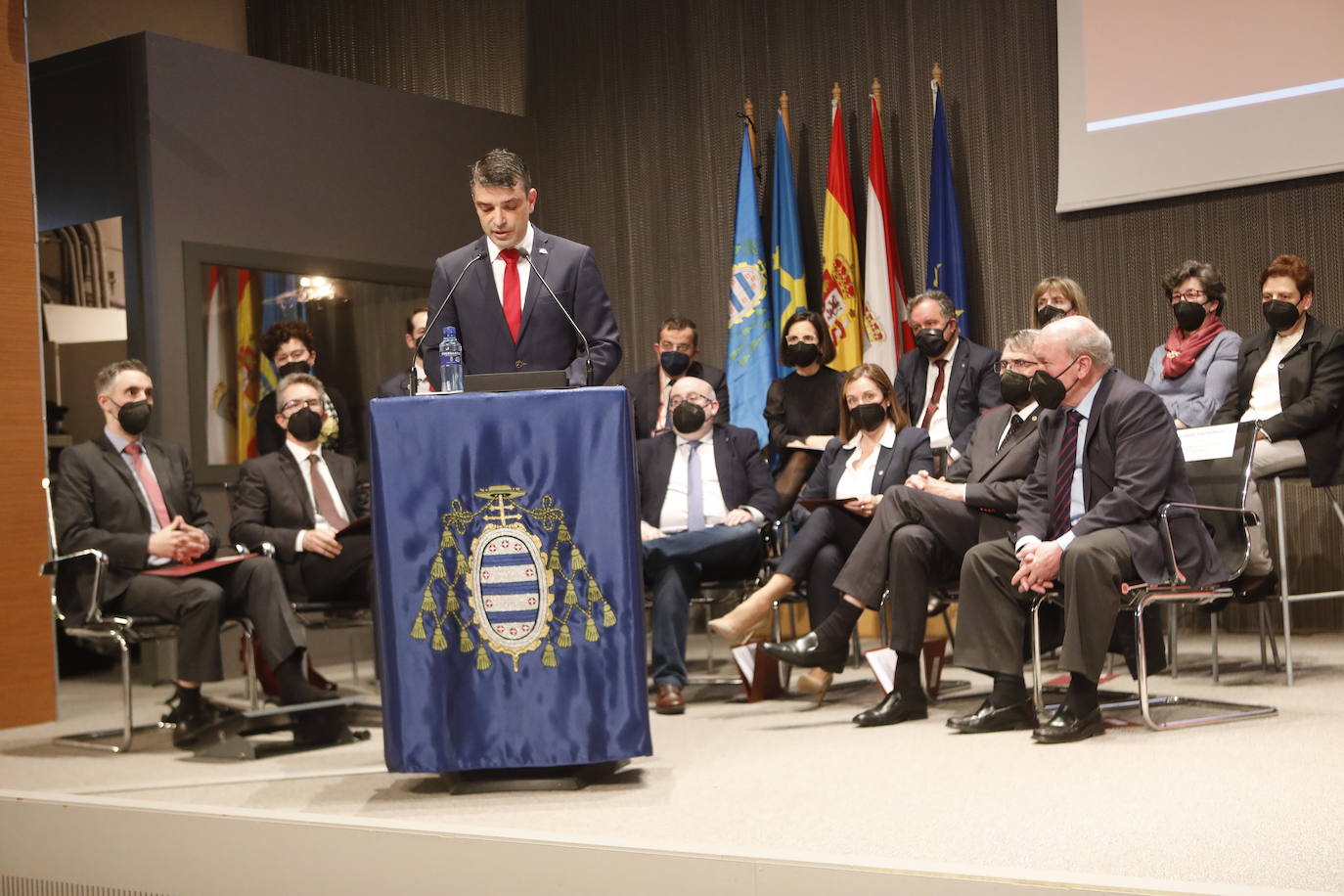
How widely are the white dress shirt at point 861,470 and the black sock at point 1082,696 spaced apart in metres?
1.20

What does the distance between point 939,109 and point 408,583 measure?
405cm

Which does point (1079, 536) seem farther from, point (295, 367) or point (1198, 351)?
point (295, 367)

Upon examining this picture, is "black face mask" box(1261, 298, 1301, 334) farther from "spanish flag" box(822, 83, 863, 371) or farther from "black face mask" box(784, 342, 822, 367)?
"spanish flag" box(822, 83, 863, 371)

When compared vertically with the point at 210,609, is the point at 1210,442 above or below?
above

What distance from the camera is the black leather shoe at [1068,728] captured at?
3.50m

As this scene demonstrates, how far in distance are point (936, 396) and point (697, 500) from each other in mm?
1003

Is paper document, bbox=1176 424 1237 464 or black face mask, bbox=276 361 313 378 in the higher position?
black face mask, bbox=276 361 313 378

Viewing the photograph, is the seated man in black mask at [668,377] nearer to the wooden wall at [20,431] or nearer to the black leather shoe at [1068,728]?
the black leather shoe at [1068,728]

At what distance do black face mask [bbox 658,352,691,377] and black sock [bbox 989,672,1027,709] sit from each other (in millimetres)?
2036

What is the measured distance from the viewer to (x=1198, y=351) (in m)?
4.93

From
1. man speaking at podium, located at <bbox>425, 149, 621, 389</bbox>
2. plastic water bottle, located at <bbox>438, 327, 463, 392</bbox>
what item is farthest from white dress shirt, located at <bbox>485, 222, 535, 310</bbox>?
plastic water bottle, located at <bbox>438, 327, 463, 392</bbox>

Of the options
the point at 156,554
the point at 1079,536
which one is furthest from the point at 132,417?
the point at 1079,536

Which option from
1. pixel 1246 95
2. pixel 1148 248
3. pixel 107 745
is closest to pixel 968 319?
pixel 1148 248

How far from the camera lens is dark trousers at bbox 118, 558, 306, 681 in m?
4.13
